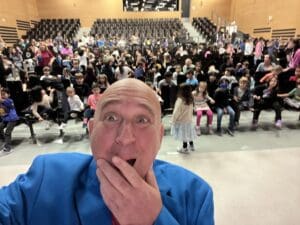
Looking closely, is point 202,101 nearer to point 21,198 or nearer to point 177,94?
point 177,94

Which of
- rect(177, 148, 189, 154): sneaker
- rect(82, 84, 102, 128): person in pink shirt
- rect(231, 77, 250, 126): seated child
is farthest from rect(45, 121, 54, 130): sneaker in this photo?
rect(231, 77, 250, 126): seated child

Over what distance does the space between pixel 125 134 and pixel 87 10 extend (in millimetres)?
20865

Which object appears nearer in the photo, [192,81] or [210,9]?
[192,81]

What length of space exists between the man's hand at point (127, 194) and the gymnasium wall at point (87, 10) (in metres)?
20.3

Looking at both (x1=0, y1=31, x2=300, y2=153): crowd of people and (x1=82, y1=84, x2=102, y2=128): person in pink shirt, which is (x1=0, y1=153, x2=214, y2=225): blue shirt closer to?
(x1=0, y1=31, x2=300, y2=153): crowd of people

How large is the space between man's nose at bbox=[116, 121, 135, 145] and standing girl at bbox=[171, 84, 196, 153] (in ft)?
11.1

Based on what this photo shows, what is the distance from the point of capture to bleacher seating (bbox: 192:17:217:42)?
52.1 ft

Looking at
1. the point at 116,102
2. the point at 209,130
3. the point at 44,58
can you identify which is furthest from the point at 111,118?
the point at 44,58

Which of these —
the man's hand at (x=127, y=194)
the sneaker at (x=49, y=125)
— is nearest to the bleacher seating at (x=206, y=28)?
the sneaker at (x=49, y=125)

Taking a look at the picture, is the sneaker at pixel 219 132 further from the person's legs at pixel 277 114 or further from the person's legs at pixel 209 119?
the person's legs at pixel 277 114

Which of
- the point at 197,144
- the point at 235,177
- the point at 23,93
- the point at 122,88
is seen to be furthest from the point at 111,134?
the point at 23,93

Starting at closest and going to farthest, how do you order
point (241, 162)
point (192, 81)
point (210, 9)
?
point (241, 162) < point (192, 81) < point (210, 9)

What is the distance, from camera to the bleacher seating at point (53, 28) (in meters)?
16.0

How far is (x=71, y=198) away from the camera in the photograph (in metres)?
0.72
